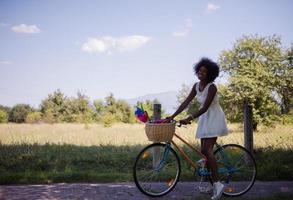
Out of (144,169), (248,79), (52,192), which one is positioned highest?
(248,79)

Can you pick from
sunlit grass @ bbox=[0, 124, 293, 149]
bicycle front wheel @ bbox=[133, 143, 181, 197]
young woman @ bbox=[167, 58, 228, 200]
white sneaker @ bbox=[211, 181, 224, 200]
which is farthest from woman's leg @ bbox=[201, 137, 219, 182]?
sunlit grass @ bbox=[0, 124, 293, 149]

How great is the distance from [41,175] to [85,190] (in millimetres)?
1620

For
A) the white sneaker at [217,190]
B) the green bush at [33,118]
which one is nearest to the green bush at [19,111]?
the green bush at [33,118]

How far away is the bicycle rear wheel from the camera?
5945 millimetres

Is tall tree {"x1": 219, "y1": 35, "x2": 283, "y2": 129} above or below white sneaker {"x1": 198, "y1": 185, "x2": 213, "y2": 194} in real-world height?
above

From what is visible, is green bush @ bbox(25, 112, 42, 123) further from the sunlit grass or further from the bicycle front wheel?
the bicycle front wheel

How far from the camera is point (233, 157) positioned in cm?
602

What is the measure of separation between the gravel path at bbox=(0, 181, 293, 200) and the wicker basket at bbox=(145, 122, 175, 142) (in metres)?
1.01

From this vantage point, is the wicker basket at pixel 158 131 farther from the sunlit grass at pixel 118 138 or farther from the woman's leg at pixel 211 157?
the sunlit grass at pixel 118 138

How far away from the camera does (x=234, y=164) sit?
6066mm

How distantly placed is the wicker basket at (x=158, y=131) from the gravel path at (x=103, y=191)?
1.01 m

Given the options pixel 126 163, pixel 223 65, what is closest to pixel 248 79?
pixel 223 65

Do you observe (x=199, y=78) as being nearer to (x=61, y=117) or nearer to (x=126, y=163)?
(x=126, y=163)

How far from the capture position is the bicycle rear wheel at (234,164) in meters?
5.95
